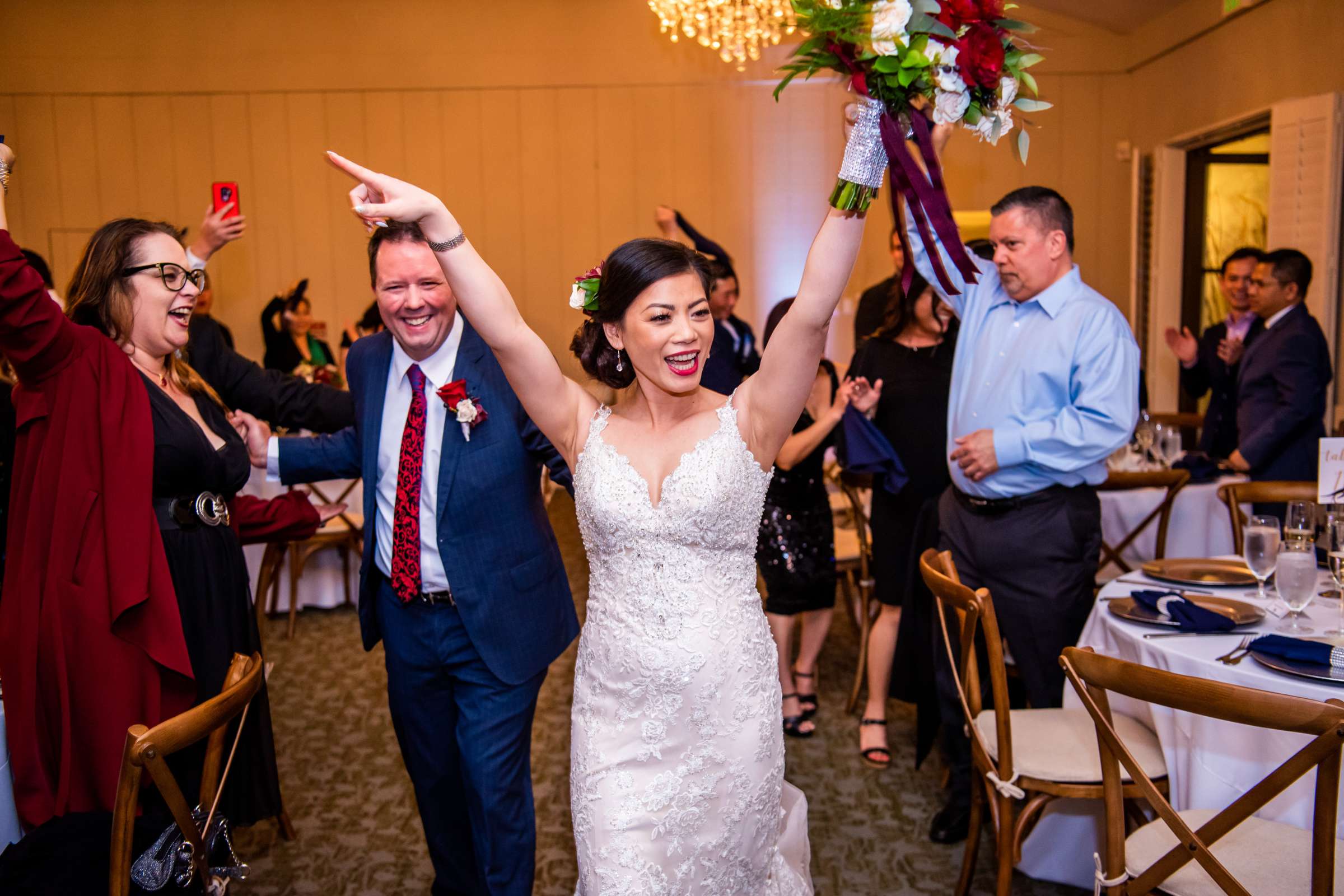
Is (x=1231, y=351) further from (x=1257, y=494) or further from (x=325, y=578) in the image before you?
(x=325, y=578)

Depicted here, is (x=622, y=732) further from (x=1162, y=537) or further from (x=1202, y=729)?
(x=1162, y=537)

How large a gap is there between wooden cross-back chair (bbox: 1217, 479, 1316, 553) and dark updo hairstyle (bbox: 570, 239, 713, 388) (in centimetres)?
259

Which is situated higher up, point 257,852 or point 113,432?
point 113,432

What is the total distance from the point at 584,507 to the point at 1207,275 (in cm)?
830

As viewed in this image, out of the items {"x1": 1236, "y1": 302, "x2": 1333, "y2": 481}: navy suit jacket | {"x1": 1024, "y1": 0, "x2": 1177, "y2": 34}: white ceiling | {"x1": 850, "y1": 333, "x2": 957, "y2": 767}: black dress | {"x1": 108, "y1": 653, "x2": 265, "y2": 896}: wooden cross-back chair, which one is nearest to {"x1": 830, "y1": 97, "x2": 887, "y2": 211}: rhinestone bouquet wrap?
{"x1": 108, "y1": 653, "x2": 265, "y2": 896}: wooden cross-back chair

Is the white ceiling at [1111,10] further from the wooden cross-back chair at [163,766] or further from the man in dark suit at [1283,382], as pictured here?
the wooden cross-back chair at [163,766]

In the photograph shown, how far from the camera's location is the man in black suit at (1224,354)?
18.0ft

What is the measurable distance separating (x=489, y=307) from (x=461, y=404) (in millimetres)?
530

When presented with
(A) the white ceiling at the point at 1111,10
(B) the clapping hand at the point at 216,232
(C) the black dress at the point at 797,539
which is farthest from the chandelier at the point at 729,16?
(B) the clapping hand at the point at 216,232

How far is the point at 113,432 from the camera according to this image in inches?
86.6

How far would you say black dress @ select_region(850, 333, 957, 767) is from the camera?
3662mm

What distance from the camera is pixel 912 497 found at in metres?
3.83

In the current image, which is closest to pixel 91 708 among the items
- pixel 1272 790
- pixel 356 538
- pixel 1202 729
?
pixel 1272 790

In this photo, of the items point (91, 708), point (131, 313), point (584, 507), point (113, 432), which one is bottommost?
point (91, 708)
